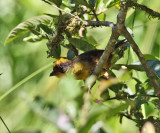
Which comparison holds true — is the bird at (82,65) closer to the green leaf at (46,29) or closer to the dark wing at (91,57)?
the dark wing at (91,57)

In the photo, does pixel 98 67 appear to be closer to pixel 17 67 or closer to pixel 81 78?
pixel 81 78

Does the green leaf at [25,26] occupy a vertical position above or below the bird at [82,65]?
above

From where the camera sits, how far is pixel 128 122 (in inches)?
69.0

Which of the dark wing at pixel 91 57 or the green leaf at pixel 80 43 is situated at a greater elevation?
the green leaf at pixel 80 43

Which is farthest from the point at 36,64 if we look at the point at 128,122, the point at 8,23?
the point at 128,122

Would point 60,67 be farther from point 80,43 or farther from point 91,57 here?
point 80,43

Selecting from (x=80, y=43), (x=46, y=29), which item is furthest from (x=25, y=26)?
(x=80, y=43)

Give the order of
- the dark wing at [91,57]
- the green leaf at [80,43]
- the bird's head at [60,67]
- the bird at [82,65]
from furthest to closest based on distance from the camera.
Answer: the bird's head at [60,67] → the dark wing at [91,57] → the bird at [82,65] → the green leaf at [80,43]

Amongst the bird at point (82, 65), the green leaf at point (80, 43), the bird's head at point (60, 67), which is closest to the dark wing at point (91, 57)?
the bird at point (82, 65)

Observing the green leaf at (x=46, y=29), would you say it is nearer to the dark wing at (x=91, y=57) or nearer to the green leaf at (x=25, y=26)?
the green leaf at (x=25, y=26)

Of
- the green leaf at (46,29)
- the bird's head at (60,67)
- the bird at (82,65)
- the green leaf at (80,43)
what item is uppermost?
the green leaf at (46,29)

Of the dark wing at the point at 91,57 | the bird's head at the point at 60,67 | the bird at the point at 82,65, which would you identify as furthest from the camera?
the bird's head at the point at 60,67

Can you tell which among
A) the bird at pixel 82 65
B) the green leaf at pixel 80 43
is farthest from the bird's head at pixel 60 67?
the green leaf at pixel 80 43

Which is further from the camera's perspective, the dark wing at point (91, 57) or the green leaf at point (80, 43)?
the dark wing at point (91, 57)
